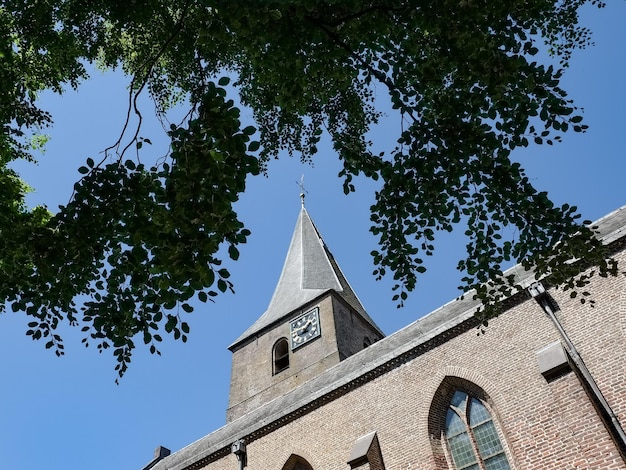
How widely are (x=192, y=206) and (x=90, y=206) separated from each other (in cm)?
133

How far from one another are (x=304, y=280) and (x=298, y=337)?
13.4ft

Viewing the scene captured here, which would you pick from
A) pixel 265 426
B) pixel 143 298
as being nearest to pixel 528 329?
pixel 265 426

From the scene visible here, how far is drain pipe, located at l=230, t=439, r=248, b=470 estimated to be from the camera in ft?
47.5

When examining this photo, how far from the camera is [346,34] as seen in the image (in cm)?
618

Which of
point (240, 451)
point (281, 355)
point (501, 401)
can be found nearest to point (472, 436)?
point (501, 401)

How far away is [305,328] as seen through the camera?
22.5 meters

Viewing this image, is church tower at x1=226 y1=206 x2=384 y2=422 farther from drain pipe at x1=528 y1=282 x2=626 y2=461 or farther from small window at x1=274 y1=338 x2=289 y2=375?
drain pipe at x1=528 y1=282 x2=626 y2=461

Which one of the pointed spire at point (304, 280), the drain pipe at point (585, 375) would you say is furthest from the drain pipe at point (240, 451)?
the pointed spire at point (304, 280)

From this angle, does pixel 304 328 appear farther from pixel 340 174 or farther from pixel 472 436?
pixel 340 174

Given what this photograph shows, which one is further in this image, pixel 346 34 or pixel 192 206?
pixel 346 34

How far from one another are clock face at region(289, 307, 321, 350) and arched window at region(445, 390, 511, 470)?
33.8ft

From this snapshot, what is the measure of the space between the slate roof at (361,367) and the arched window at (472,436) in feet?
5.78

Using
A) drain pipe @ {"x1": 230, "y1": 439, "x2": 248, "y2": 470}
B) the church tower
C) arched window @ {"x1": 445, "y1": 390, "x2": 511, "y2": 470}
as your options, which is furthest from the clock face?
arched window @ {"x1": 445, "y1": 390, "x2": 511, "y2": 470}

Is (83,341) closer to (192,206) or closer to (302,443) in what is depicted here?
(192,206)
